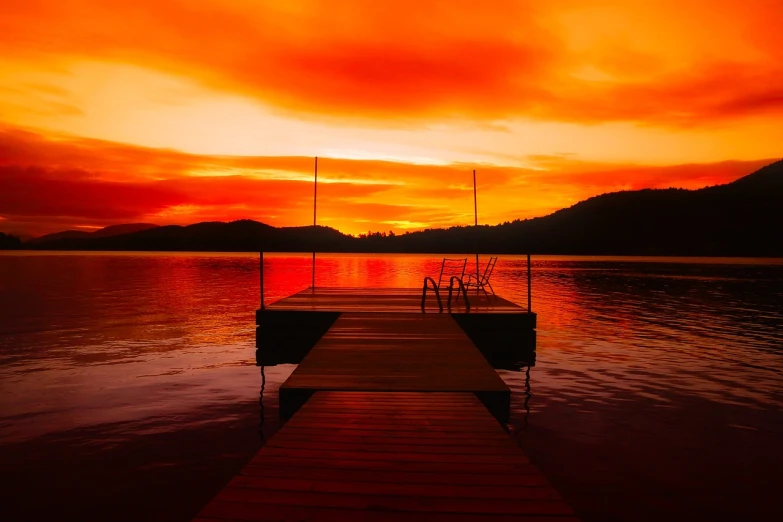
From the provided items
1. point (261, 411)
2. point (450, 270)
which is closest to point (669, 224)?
point (450, 270)

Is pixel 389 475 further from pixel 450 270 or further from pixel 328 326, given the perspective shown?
pixel 450 270

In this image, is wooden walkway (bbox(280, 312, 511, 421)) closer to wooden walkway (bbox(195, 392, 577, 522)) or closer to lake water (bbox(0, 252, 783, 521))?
wooden walkway (bbox(195, 392, 577, 522))

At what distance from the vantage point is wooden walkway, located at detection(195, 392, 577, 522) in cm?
365

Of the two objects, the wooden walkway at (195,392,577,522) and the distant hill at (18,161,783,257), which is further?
the distant hill at (18,161,783,257)

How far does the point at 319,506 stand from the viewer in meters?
3.72

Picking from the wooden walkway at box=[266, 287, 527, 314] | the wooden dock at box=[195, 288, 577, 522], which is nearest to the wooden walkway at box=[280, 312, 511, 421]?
the wooden dock at box=[195, 288, 577, 522]

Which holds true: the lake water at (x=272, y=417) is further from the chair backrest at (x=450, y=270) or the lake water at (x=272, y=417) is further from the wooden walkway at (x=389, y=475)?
the chair backrest at (x=450, y=270)

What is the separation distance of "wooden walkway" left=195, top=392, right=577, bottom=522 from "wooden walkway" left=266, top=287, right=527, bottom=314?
9349 mm

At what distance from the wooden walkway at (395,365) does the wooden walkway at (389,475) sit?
3.77 feet

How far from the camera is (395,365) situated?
28.0 feet

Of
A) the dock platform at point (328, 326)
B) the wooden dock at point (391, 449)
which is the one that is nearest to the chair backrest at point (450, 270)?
the dock platform at point (328, 326)

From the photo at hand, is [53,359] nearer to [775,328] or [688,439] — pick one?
[688,439]

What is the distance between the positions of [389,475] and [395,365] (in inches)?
168

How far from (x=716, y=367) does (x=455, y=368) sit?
9447 mm
